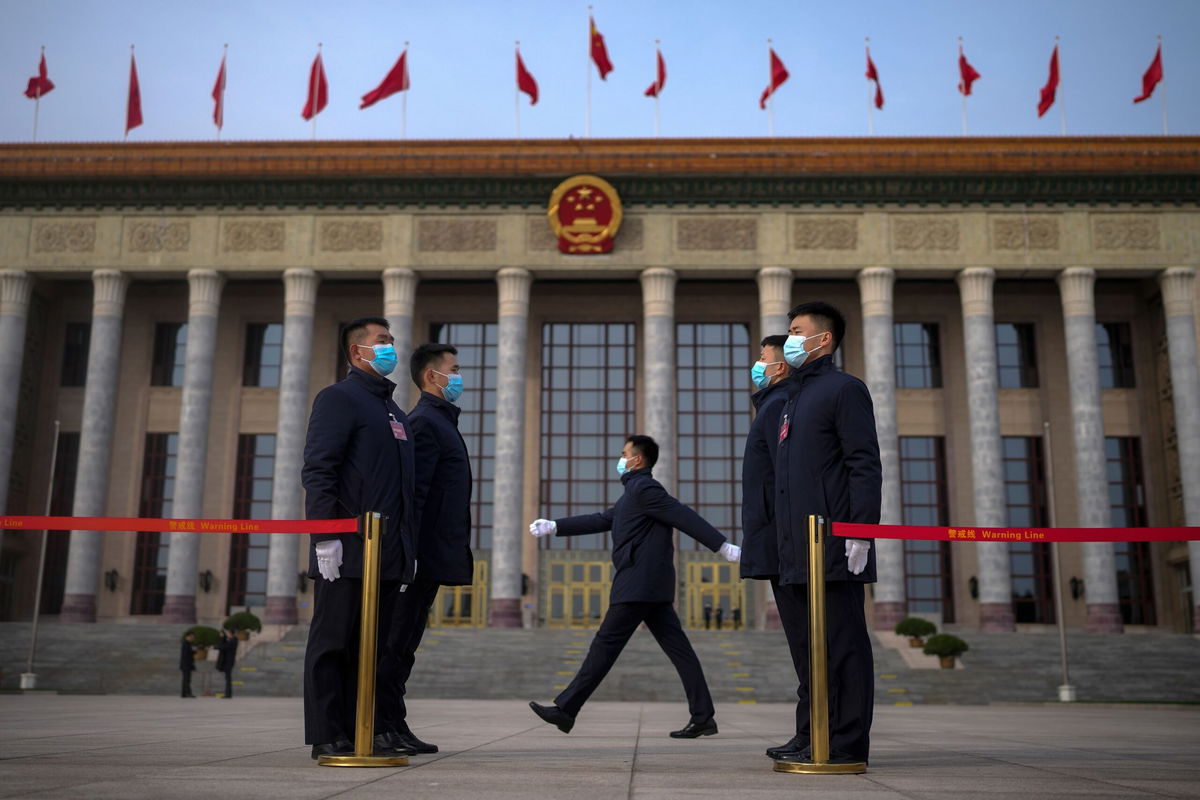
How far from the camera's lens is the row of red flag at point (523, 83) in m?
32.7

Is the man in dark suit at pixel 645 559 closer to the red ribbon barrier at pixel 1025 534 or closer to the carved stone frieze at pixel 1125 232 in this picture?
the red ribbon barrier at pixel 1025 534

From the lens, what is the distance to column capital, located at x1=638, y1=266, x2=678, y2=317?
31975mm

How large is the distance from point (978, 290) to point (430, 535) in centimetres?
2713

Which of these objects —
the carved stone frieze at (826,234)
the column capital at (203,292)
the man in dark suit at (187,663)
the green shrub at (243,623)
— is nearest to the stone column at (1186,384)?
the carved stone frieze at (826,234)

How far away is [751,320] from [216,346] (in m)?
16.4

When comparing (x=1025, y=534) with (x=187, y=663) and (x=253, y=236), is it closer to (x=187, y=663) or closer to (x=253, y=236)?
(x=187, y=663)

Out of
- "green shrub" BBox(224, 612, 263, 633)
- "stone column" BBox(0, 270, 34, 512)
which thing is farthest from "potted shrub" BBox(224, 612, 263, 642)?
"stone column" BBox(0, 270, 34, 512)

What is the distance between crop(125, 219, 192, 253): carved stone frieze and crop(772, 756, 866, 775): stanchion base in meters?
30.7

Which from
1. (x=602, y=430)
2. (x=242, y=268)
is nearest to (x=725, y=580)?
(x=602, y=430)

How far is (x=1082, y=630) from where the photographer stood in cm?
3134

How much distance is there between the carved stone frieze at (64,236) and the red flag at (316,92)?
708 cm

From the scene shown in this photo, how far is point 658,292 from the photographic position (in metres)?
32.0

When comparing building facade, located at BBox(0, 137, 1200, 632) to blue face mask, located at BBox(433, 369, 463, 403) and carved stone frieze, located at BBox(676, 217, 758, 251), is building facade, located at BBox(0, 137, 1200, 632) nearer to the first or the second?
carved stone frieze, located at BBox(676, 217, 758, 251)

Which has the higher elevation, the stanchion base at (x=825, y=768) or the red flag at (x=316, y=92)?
the red flag at (x=316, y=92)
